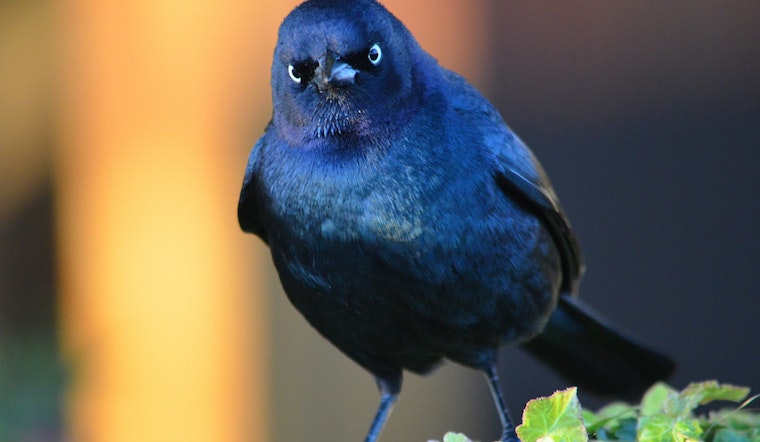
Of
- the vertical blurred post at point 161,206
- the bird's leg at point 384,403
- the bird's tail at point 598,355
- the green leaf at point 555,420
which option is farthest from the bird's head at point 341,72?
the vertical blurred post at point 161,206

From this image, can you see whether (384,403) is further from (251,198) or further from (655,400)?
(655,400)

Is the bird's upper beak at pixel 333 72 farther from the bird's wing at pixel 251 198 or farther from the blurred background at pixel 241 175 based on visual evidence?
the blurred background at pixel 241 175

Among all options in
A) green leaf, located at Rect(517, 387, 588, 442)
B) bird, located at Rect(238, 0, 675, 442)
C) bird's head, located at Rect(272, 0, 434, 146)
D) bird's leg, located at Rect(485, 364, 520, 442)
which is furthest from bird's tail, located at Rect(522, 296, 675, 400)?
green leaf, located at Rect(517, 387, 588, 442)

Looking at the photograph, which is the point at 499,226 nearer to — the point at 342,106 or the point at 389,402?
the point at 342,106

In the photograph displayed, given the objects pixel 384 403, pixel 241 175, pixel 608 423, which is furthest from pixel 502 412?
pixel 241 175

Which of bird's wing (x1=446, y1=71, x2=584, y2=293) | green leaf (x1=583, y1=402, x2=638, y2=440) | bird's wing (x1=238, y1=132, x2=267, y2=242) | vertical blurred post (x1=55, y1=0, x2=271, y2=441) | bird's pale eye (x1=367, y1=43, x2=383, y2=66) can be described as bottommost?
vertical blurred post (x1=55, y1=0, x2=271, y2=441)

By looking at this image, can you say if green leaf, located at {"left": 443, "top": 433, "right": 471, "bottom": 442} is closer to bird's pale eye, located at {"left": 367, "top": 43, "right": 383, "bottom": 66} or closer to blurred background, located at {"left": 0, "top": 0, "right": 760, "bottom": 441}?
bird's pale eye, located at {"left": 367, "top": 43, "right": 383, "bottom": 66}
